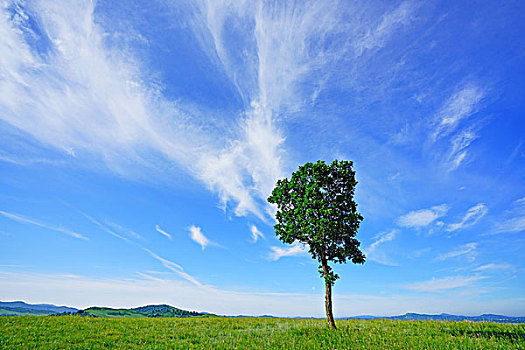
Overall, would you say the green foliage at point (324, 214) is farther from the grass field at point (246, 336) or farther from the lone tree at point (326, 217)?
the grass field at point (246, 336)

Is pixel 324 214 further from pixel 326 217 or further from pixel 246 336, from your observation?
pixel 246 336

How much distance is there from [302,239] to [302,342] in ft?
26.9

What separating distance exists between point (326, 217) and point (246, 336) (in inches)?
400

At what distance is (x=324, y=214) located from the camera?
67.9 ft

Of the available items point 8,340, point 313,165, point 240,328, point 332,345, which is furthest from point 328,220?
point 8,340

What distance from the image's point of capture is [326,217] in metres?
20.9

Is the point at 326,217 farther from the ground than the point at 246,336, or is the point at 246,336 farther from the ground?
the point at 326,217

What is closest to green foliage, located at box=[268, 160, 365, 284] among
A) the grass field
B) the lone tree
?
the lone tree

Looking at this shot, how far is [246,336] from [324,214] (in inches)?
401

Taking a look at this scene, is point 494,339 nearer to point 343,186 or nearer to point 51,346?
point 343,186

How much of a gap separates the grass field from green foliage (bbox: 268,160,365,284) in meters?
5.13

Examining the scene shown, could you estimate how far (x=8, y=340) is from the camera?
48.1 feet

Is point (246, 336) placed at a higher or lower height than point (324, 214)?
lower

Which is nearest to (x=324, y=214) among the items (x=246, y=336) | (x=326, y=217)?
(x=326, y=217)
